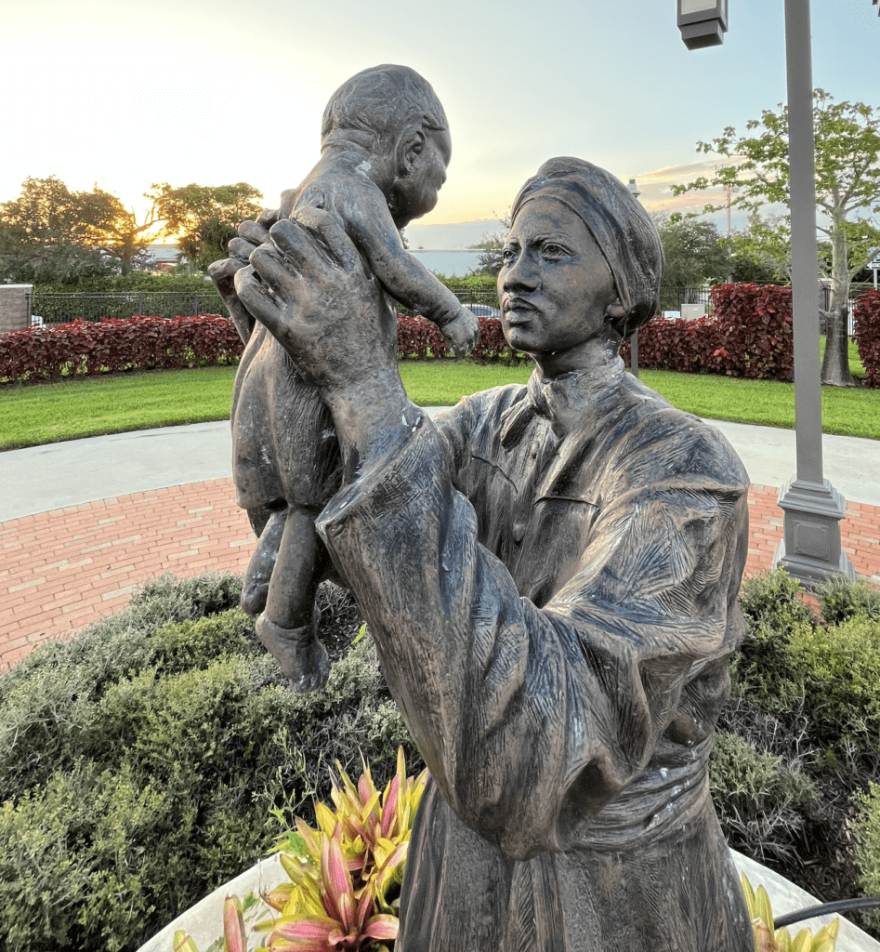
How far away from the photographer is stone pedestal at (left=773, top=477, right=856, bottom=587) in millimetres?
5449

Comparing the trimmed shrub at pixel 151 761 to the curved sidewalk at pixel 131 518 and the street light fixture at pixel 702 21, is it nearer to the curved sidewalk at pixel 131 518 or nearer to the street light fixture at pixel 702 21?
the curved sidewalk at pixel 131 518

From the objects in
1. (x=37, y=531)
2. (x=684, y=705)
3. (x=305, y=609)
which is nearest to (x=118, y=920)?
(x=305, y=609)

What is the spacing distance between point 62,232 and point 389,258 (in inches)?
1744

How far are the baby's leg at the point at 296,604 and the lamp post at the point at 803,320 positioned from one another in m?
4.87

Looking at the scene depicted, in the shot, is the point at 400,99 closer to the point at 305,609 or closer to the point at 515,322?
the point at 515,322

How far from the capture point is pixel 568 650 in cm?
87

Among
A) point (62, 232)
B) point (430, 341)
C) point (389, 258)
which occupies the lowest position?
point (430, 341)

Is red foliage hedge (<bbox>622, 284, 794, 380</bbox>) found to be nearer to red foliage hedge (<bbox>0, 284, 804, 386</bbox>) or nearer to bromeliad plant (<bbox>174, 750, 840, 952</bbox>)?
red foliage hedge (<bbox>0, 284, 804, 386</bbox>)

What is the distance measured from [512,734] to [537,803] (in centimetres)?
10

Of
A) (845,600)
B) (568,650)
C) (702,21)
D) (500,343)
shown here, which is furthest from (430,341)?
(568,650)

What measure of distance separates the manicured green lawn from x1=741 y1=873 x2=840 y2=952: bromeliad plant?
933cm

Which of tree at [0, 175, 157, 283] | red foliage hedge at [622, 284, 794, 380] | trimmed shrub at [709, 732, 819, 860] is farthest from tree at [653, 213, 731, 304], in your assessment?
trimmed shrub at [709, 732, 819, 860]

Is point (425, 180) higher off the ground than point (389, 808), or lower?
higher

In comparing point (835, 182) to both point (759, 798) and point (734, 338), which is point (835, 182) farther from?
point (759, 798)
